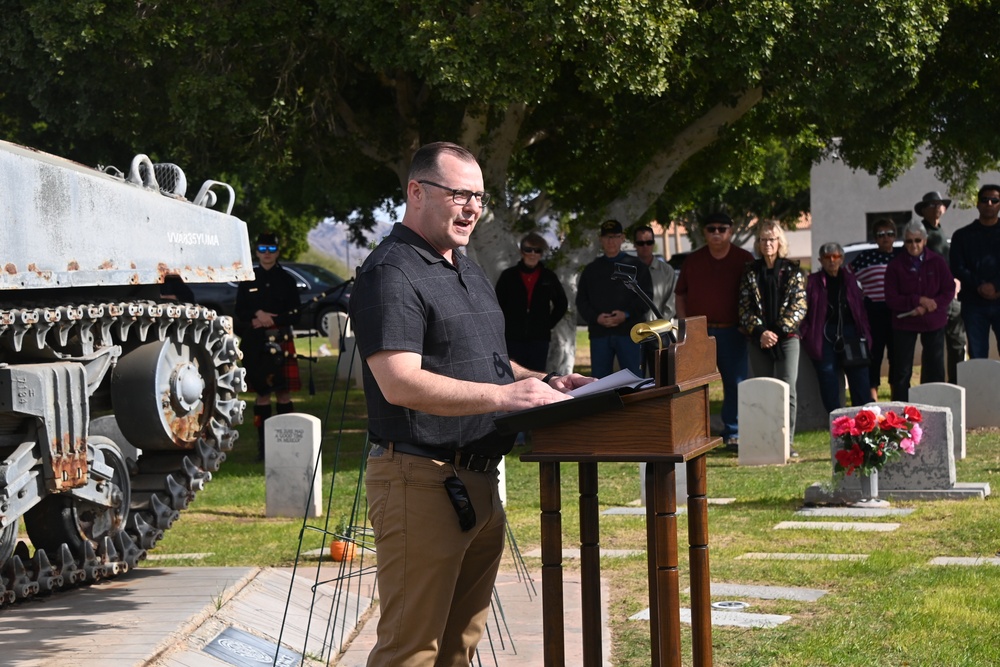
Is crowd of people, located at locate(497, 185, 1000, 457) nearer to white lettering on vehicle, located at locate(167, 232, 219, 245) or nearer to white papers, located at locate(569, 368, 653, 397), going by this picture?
white lettering on vehicle, located at locate(167, 232, 219, 245)

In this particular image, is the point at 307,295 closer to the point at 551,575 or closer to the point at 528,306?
the point at 528,306

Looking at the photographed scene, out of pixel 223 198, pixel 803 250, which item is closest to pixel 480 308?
pixel 223 198

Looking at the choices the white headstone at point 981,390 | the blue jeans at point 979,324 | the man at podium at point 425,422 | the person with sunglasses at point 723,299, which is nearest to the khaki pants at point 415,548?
the man at podium at point 425,422

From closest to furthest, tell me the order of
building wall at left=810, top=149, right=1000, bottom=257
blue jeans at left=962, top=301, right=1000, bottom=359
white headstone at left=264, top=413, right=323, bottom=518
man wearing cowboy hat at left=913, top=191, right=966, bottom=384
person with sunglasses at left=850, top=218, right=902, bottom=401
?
1. white headstone at left=264, top=413, right=323, bottom=518
2. blue jeans at left=962, top=301, right=1000, bottom=359
3. person with sunglasses at left=850, top=218, right=902, bottom=401
4. man wearing cowboy hat at left=913, top=191, right=966, bottom=384
5. building wall at left=810, top=149, right=1000, bottom=257

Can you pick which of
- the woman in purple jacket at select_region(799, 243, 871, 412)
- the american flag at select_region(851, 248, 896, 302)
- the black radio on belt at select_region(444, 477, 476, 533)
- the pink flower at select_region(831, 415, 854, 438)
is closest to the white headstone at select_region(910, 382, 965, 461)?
the woman in purple jacket at select_region(799, 243, 871, 412)

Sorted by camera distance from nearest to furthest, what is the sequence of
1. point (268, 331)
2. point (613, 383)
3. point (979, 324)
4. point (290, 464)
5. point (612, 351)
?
1. point (613, 383)
2. point (290, 464)
3. point (612, 351)
4. point (268, 331)
5. point (979, 324)

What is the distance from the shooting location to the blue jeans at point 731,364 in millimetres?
13273

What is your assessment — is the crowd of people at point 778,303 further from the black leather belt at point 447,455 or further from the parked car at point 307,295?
the parked car at point 307,295

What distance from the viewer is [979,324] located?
47.1 ft

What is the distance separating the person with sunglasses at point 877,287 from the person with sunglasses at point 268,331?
6083 mm

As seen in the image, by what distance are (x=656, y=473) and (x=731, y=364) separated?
914 centimetres

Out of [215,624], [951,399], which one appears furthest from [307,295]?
[215,624]

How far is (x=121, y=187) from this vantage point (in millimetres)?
7871

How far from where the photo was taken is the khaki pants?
4.37 meters
